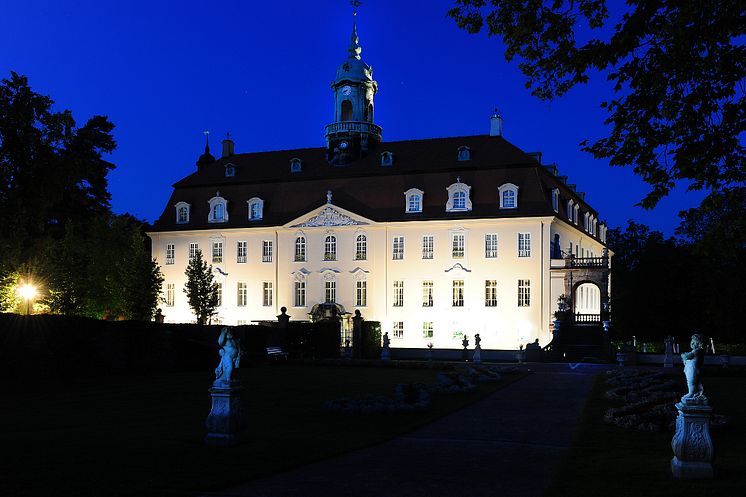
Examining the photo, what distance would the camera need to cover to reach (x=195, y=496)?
8922 mm

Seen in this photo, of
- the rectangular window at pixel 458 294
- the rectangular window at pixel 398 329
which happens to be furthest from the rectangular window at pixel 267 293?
the rectangular window at pixel 458 294

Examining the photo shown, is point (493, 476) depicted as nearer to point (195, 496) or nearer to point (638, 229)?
point (195, 496)

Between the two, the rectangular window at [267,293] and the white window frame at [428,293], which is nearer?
the white window frame at [428,293]

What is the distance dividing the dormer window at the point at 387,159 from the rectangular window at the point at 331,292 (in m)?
8.80

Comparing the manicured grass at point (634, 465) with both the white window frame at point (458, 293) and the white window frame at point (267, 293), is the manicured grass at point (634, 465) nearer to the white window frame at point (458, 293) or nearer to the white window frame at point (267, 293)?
the white window frame at point (458, 293)

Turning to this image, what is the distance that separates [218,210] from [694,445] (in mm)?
50534

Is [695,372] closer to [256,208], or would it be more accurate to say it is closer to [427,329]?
[427,329]

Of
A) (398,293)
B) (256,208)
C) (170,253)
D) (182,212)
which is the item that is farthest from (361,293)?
(170,253)

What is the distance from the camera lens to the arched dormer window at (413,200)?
5203cm

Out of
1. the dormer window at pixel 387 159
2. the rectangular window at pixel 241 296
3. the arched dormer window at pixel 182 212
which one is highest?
the dormer window at pixel 387 159

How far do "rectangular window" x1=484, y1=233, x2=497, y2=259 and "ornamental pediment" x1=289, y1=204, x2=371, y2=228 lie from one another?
7.76 m

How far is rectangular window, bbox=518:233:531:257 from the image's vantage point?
163 ft

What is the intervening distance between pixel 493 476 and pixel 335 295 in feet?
145

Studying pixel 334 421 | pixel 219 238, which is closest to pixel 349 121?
pixel 219 238
